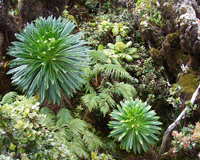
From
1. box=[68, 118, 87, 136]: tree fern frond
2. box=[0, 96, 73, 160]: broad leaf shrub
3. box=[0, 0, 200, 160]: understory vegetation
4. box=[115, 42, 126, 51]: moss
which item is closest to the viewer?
box=[0, 96, 73, 160]: broad leaf shrub

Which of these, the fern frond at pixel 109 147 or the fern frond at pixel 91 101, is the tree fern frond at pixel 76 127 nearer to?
the fern frond at pixel 91 101

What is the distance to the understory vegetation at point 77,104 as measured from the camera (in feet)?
4.52

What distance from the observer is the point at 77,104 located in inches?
152

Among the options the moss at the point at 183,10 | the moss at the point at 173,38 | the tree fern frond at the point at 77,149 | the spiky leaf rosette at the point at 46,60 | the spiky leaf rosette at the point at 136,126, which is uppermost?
the moss at the point at 183,10

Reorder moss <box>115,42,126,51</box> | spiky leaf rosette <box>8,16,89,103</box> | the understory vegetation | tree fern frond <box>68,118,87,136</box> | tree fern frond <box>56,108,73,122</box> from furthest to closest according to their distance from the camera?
moss <box>115,42,126,51</box>, tree fern frond <box>56,108,73,122</box>, tree fern frond <box>68,118,87,136</box>, spiky leaf rosette <box>8,16,89,103</box>, the understory vegetation

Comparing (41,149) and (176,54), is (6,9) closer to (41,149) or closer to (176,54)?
(41,149)

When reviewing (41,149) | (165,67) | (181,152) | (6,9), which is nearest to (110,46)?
(165,67)

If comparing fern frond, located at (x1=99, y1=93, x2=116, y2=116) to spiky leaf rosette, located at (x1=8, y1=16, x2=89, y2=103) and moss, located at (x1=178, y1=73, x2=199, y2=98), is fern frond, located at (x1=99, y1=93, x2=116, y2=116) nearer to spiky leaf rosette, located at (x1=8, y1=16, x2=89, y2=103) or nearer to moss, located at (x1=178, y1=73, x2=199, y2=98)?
spiky leaf rosette, located at (x1=8, y1=16, x2=89, y2=103)

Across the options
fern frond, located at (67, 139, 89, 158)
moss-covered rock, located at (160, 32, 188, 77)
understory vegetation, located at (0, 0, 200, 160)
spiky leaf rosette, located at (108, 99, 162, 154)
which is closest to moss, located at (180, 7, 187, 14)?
moss-covered rock, located at (160, 32, 188, 77)

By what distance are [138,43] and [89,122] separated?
322 cm

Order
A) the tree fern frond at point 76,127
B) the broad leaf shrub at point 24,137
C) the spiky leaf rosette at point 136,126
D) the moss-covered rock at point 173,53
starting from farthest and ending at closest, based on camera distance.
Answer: the moss-covered rock at point 173,53 < the tree fern frond at point 76,127 < the spiky leaf rosette at point 136,126 < the broad leaf shrub at point 24,137

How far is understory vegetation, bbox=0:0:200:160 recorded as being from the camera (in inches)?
54.3

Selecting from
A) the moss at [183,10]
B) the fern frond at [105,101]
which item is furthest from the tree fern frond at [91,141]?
the moss at [183,10]

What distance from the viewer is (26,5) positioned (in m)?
3.90
